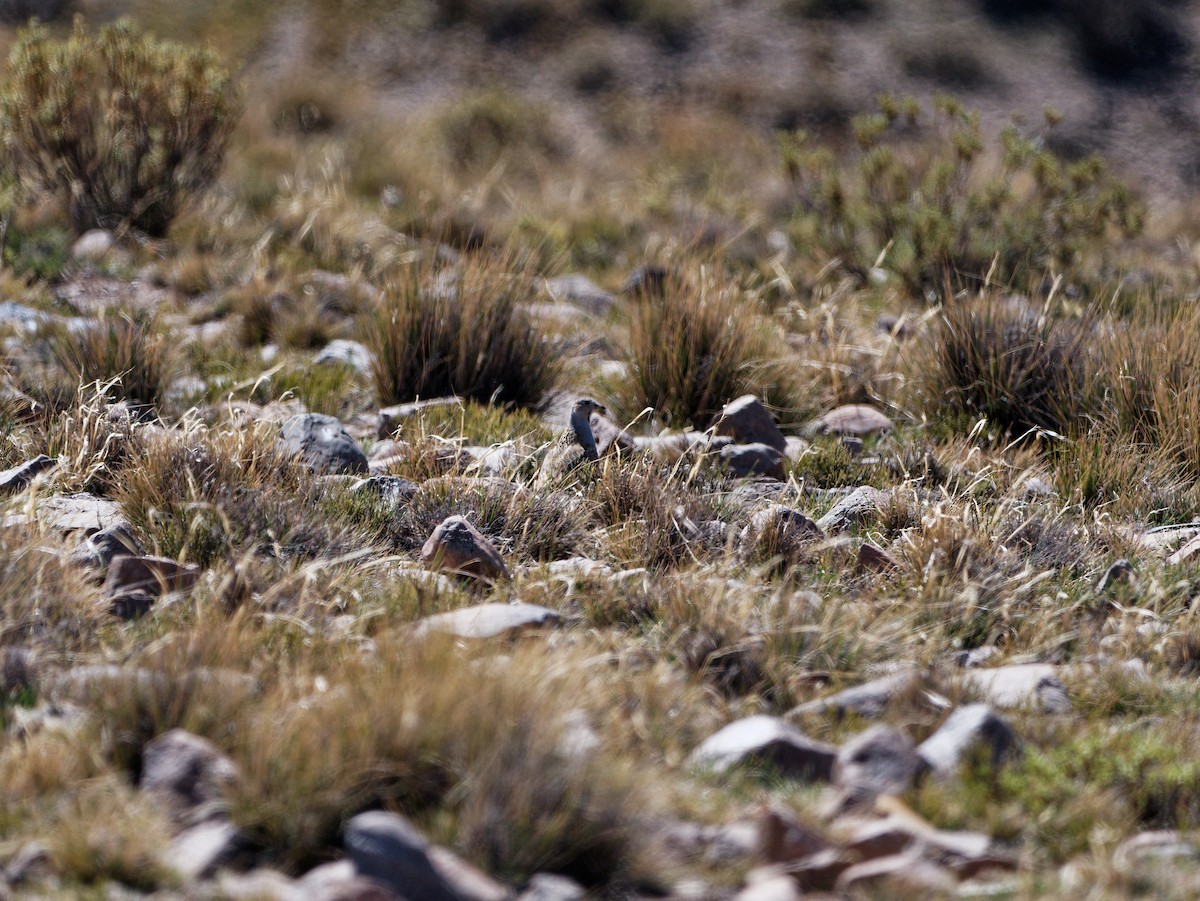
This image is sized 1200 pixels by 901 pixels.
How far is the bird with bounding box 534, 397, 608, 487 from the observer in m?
4.36

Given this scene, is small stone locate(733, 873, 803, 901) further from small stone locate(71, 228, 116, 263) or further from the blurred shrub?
small stone locate(71, 228, 116, 263)

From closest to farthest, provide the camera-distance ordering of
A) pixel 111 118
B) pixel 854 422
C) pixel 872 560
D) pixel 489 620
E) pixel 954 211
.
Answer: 1. pixel 489 620
2. pixel 872 560
3. pixel 854 422
4. pixel 111 118
5. pixel 954 211

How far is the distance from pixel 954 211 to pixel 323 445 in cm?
472

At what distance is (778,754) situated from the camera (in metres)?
2.63

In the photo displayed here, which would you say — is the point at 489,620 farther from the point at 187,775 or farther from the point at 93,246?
the point at 93,246

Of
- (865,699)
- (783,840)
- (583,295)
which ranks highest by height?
(783,840)

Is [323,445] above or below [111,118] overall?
below

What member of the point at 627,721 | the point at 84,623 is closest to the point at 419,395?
the point at 84,623

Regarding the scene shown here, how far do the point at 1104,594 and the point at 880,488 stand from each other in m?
1.14

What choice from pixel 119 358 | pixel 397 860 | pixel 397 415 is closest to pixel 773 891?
pixel 397 860

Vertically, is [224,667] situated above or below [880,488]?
above

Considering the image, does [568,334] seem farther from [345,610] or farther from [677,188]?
[677,188]

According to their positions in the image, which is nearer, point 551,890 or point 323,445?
point 551,890

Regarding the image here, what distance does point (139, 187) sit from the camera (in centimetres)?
777
